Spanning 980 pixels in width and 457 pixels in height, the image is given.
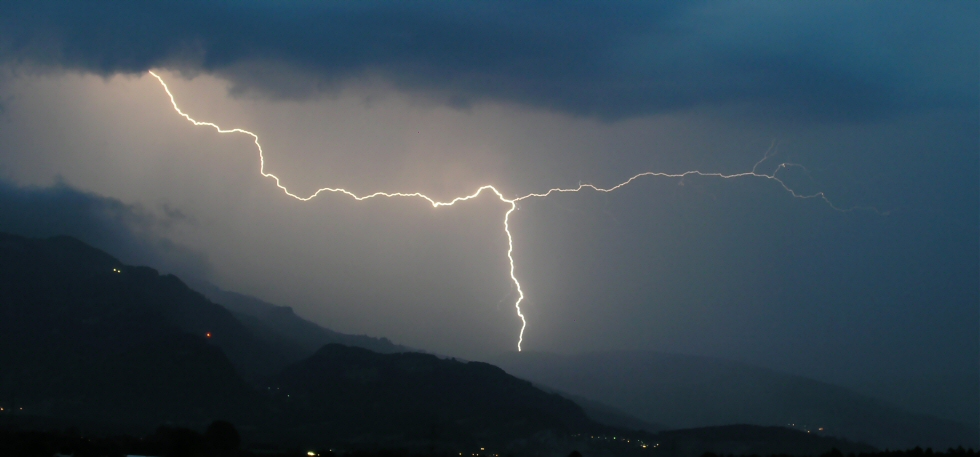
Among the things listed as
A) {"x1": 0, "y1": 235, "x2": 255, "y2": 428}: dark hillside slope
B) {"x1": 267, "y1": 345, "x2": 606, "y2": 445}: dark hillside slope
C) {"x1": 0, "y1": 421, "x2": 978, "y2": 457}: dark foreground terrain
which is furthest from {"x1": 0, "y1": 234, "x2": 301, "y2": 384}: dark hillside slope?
{"x1": 0, "y1": 421, "x2": 978, "y2": 457}: dark foreground terrain

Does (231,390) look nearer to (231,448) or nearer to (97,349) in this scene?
(97,349)

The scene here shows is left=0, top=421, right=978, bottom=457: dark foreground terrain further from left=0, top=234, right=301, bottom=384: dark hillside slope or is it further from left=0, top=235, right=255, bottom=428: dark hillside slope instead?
left=0, top=234, right=301, bottom=384: dark hillside slope

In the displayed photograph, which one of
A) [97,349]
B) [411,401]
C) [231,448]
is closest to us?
[231,448]

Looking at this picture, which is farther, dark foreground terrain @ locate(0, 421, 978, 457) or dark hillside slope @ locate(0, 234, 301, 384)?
dark hillside slope @ locate(0, 234, 301, 384)

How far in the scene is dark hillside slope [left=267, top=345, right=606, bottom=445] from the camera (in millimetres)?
105500

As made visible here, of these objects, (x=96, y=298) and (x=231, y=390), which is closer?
(x=231, y=390)

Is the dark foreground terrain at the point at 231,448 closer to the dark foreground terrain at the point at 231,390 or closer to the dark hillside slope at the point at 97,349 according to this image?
the dark foreground terrain at the point at 231,390

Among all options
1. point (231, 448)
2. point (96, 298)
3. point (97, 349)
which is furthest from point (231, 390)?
point (231, 448)

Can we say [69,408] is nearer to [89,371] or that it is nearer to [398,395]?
[89,371]

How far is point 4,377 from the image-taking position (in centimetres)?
11269

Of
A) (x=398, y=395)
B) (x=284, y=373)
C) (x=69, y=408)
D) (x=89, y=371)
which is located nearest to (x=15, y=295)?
(x=89, y=371)

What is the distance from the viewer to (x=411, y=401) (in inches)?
4587

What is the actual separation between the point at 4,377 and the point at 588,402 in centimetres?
11815

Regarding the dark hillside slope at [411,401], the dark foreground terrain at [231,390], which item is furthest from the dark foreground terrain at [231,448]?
the dark hillside slope at [411,401]
